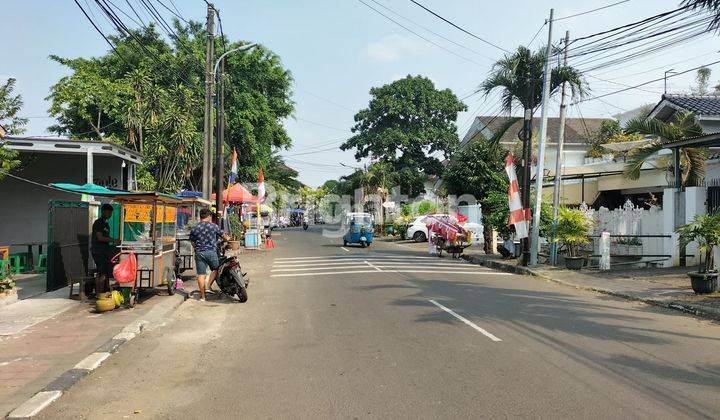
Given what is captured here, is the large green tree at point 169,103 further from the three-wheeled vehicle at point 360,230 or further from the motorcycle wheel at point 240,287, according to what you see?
the motorcycle wheel at point 240,287

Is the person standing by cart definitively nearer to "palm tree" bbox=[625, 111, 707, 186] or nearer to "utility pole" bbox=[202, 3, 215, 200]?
"utility pole" bbox=[202, 3, 215, 200]

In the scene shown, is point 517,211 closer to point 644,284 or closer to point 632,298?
point 644,284

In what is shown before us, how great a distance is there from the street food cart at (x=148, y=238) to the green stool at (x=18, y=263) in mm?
5562

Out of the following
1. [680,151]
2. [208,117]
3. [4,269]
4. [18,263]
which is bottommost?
[18,263]

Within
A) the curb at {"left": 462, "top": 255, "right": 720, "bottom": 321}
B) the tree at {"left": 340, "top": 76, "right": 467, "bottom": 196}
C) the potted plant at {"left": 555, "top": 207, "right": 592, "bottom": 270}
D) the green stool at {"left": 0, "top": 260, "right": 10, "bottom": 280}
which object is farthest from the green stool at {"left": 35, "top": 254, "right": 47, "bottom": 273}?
the tree at {"left": 340, "top": 76, "right": 467, "bottom": 196}

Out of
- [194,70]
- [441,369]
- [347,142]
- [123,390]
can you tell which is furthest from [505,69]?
[347,142]

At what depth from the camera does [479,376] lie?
5.96 m

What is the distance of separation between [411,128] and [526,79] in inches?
1315

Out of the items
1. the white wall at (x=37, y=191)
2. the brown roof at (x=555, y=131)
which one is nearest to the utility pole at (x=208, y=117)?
the white wall at (x=37, y=191)

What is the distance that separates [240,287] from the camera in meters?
11.3

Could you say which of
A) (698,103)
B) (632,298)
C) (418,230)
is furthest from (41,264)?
(418,230)

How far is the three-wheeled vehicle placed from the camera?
98.0 ft

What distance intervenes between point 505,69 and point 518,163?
35.1ft

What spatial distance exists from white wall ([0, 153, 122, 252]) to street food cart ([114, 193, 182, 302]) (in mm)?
8361
